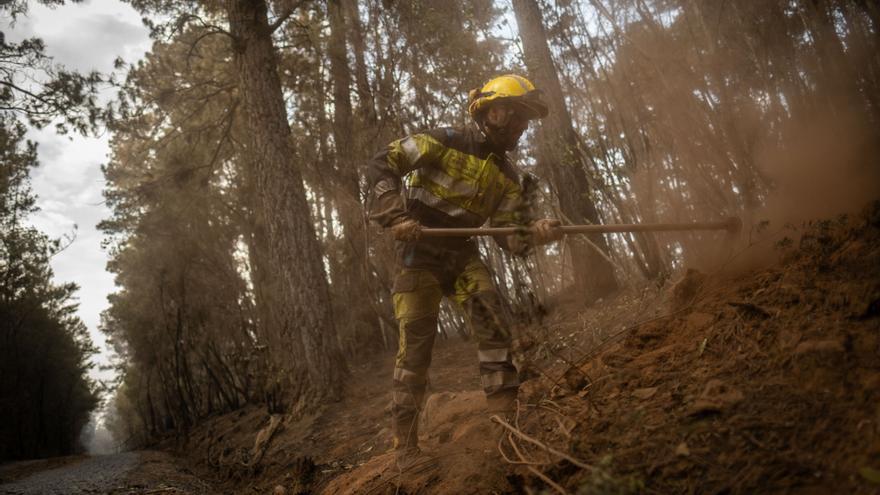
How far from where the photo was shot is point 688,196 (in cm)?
582

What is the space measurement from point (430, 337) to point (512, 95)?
5.28 ft

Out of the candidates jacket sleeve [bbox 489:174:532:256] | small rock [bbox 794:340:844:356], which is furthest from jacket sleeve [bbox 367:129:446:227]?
small rock [bbox 794:340:844:356]

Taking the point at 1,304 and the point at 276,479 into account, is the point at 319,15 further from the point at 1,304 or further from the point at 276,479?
the point at 1,304

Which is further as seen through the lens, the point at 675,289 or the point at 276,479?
the point at 276,479

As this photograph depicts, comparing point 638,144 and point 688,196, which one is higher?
point 638,144

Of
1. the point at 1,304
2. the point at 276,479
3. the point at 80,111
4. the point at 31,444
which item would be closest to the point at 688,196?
the point at 276,479

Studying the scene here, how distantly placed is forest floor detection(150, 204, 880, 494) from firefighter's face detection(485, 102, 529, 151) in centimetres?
125

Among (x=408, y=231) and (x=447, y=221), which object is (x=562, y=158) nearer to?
(x=447, y=221)

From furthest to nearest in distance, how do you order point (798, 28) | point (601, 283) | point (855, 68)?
point (601, 283)
point (798, 28)
point (855, 68)

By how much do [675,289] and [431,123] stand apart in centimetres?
411

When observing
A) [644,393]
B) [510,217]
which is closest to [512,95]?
[510,217]

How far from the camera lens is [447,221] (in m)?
3.27

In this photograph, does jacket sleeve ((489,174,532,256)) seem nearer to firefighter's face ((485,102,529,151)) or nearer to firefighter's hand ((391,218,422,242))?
firefighter's face ((485,102,529,151))

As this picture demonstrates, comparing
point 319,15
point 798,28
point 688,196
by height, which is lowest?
point 688,196
